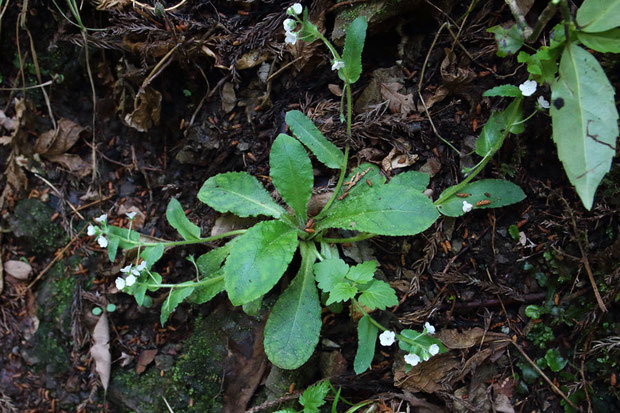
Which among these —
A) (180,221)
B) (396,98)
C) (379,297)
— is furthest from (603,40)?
(180,221)

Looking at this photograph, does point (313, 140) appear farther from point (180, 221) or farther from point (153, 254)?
point (153, 254)

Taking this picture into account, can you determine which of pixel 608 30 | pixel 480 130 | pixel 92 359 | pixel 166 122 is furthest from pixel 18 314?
pixel 608 30

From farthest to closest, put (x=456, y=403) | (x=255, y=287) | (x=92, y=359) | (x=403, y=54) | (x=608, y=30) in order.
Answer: (x=92, y=359) < (x=403, y=54) < (x=456, y=403) < (x=255, y=287) < (x=608, y=30)

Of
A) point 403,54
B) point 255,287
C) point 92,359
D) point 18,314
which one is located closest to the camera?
point 255,287

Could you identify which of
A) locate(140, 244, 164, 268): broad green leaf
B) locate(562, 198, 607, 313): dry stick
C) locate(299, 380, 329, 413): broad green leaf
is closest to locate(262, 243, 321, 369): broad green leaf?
locate(299, 380, 329, 413): broad green leaf

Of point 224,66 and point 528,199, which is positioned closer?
point 528,199

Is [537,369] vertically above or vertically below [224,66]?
below

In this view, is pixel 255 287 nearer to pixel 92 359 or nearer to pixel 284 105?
pixel 284 105
